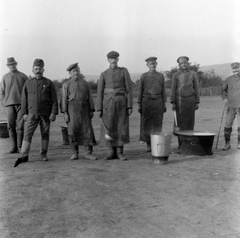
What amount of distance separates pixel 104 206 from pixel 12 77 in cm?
453

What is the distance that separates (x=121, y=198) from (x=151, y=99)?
3581 millimetres

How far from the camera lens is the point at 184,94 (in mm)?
7535

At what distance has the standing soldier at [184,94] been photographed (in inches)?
296

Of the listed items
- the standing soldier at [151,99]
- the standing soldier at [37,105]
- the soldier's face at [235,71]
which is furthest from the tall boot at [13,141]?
the soldier's face at [235,71]

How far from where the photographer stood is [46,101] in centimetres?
646

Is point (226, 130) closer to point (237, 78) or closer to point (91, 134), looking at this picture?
point (237, 78)

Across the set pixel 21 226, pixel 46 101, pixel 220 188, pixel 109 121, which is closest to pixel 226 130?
pixel 109 121

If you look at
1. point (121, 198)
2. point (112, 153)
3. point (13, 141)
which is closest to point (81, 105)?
point (112, 153)

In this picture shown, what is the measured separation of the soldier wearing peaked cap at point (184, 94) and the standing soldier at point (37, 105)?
9.02 ft

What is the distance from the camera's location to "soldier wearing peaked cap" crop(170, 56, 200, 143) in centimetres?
752

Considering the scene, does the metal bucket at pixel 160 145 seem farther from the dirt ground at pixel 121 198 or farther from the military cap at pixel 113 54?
the military cap at pixel 113 54

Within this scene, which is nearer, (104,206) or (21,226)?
(21,226)

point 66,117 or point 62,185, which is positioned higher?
point 66,117

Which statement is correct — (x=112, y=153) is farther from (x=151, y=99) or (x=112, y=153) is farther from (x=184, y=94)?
(x=184, y=94)
